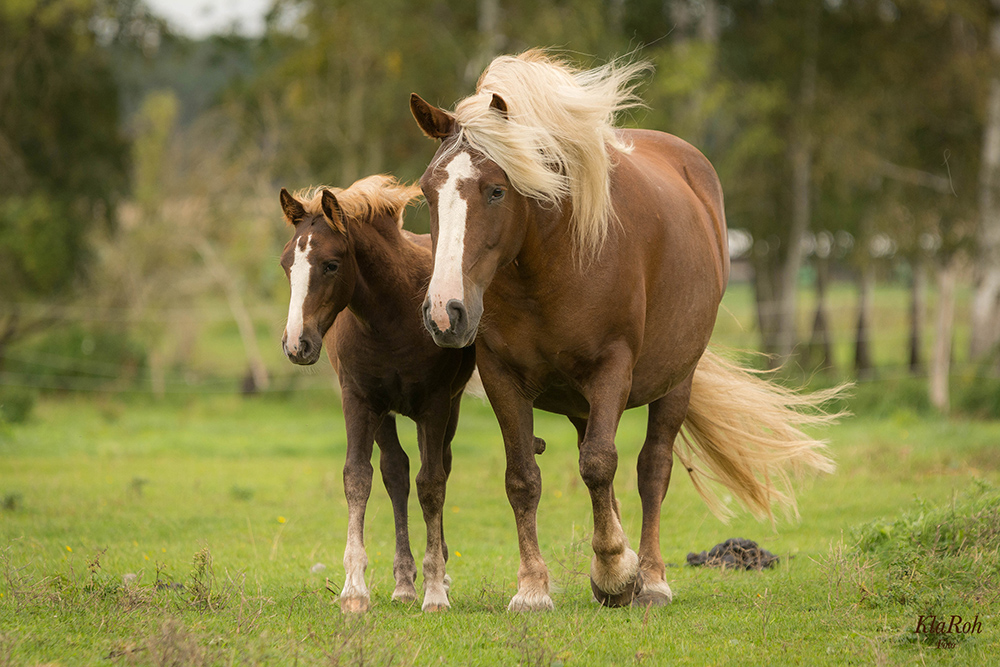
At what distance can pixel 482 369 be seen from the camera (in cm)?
526

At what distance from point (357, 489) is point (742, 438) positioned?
268cm

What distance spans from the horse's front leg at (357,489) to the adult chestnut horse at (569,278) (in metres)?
0.84

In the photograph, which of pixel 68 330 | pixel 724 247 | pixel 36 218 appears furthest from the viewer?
pixel 68 330

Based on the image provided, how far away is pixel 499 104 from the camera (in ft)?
15.3

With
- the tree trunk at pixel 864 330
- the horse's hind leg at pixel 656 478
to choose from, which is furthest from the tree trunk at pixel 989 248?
the horse's hind leg at pixel 656 478

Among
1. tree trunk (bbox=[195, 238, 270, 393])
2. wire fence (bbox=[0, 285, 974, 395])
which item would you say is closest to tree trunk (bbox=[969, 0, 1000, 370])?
wire fence (bbox=[0, 285, 974, 395])

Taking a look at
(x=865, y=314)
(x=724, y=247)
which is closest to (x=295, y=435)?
(x=724, y=247)

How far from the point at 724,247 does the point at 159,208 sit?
22.1m

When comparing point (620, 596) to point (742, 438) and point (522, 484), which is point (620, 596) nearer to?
point (522, 484)

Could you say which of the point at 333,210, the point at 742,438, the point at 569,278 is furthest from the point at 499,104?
the point at 742,438

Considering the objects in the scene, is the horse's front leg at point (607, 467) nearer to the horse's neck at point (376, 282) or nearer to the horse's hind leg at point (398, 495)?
the horse's hind leg at point (398, 495)

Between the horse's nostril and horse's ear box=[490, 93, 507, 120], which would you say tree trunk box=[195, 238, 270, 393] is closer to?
horse's ear box=[490, 93, 507, 120]

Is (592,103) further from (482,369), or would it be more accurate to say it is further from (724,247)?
(724,247)

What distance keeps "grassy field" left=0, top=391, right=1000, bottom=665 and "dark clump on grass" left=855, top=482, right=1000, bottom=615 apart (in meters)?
0.01
